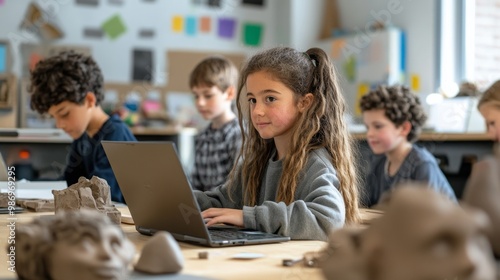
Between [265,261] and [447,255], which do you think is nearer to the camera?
[447,255]

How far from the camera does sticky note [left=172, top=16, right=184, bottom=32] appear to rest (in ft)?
20.0

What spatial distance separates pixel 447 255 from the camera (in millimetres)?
649

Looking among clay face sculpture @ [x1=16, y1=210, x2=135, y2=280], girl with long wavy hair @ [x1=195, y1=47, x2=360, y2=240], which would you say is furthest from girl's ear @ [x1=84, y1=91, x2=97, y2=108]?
clay face sculpture @ [x1=16, y1=210, x2=135, y2=280]

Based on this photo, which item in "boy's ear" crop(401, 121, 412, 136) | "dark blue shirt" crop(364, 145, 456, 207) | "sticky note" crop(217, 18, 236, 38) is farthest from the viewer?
"sticky note" crop(217, 18, 236, 38)

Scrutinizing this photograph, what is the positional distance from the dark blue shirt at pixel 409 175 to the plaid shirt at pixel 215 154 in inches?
24.1

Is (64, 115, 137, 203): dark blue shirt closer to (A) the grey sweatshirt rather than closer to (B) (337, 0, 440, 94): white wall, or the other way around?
(A) the grey sweatshirt

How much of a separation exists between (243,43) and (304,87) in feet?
14.8

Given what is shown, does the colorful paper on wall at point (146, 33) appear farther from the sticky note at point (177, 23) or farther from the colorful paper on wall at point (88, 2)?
the colorful paper on wall at point (88, 2)

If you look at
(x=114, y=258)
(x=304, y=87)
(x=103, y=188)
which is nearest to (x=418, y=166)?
(x=304, y=87)

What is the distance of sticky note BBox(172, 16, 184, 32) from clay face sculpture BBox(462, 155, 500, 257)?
544cm

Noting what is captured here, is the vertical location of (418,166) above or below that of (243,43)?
below

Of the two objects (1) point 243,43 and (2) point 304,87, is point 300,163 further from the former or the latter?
(1) point 243,43

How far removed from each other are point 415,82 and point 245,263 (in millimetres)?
4371

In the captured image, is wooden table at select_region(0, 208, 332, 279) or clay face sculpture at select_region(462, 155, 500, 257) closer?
clay face sculpture at select_region(462, 155, 500, 257)
